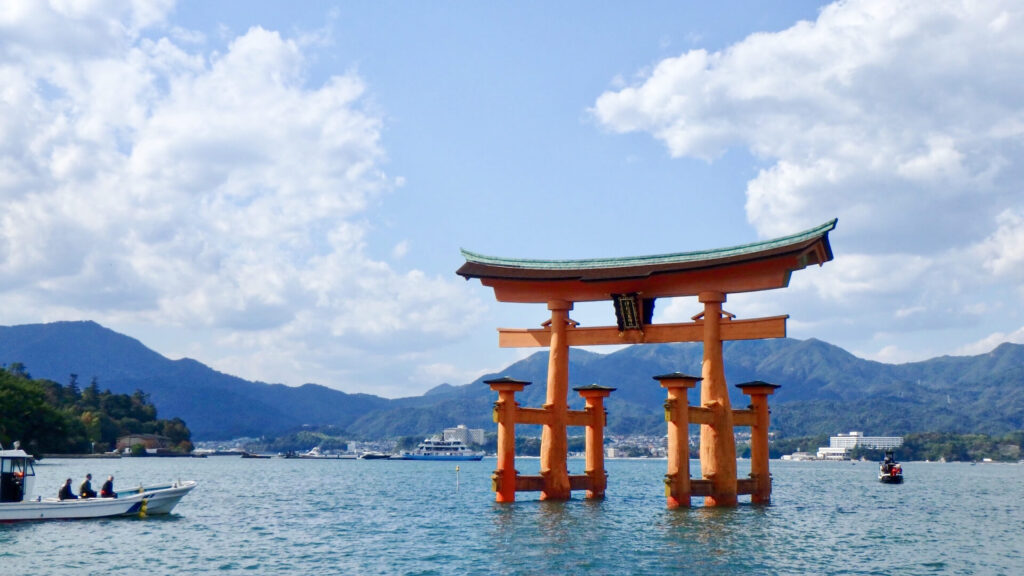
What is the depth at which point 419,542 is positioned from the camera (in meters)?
26.8

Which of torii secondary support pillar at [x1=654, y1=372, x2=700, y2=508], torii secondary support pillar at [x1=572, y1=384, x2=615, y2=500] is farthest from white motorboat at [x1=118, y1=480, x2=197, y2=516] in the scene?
torii secondary support pillar at [x1=654, y1=372, x2=700, y2=508]

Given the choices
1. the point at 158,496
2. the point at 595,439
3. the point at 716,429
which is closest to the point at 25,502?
the point at 158,496

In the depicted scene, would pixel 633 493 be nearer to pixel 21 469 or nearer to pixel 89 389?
pixel 21 469

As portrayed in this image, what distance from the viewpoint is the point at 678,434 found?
29.3 meters

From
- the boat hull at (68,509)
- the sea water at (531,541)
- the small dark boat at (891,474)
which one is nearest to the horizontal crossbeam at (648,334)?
the sea water at (531,541)

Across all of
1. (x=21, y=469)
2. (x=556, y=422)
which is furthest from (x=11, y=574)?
(x=556, y=422)

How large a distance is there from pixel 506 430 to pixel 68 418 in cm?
8843

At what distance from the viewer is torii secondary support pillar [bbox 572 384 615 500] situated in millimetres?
34844

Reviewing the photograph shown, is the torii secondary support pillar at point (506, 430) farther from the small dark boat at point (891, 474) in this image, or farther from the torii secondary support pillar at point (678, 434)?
the small dark boat at point (891, 474)

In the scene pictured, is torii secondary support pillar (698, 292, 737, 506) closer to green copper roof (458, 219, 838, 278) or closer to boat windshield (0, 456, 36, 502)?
green copper roof (458, 219, 838, 278)

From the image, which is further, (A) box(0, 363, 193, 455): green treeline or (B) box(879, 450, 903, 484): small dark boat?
(A) box(0, 363, 193, 455): green treeline

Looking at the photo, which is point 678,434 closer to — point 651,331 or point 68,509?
point 651,331

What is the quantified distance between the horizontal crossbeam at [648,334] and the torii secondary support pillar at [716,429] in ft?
1.74

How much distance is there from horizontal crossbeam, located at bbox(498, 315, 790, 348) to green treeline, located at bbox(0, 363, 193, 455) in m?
52.1
